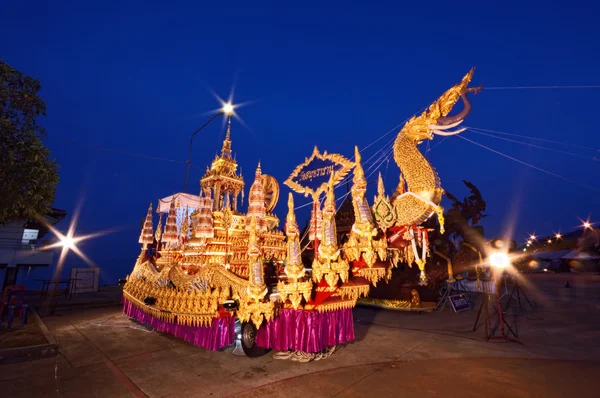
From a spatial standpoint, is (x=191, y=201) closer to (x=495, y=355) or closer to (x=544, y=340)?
(x=495, y=355)

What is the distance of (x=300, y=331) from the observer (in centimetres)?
525

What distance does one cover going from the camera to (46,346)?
549cm

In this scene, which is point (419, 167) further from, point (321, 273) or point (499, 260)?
point (499, 260)

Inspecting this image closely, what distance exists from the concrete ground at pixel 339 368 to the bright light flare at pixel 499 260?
191 cm

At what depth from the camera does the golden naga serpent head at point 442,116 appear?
4.56 meters

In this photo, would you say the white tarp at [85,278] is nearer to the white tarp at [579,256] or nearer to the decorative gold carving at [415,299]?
the decorative gold carving at [415,299]

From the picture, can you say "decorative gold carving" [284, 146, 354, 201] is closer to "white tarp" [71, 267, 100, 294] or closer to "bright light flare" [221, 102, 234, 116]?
"bright light flare" [221, 102, 234, 116]

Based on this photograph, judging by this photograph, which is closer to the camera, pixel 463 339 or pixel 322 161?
pixel 463 339

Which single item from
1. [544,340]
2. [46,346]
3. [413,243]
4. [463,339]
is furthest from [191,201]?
[544,340]

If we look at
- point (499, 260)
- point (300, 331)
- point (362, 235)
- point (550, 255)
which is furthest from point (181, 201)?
point (550, 255)

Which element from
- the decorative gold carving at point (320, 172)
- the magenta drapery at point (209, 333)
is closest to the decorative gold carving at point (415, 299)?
the decorative gold carving at point (320, 172)

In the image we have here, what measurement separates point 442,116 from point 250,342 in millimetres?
5823

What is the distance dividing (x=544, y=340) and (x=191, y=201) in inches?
591

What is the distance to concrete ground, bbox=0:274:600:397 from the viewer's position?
13.0ft
